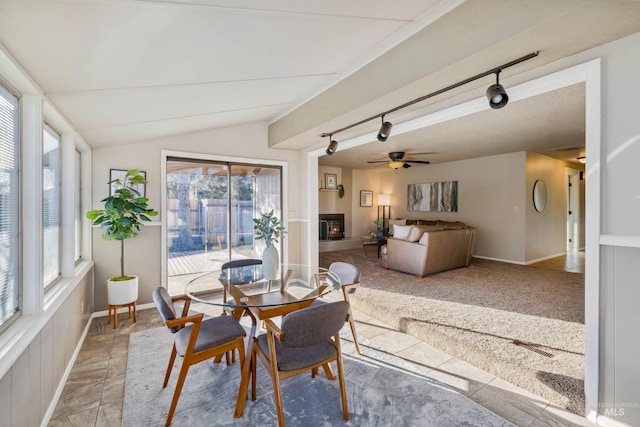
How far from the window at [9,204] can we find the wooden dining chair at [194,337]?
707mm

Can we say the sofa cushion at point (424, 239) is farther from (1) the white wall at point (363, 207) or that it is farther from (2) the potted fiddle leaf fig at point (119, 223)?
(2) the potted fiddle leaf fig at point (119, 223)

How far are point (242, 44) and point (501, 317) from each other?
3.54m

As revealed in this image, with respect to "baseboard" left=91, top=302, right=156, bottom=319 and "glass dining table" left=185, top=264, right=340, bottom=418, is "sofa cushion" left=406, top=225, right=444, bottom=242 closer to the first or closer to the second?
"glass dining table" left=185, top=264, right=340, bottom=418

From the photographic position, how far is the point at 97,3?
111 cm

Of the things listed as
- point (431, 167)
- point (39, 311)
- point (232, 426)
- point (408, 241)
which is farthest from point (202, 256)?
point (431, 167)

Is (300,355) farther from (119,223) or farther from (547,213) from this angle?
(547,213)

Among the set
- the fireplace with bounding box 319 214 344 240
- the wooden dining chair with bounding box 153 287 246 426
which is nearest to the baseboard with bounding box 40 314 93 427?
Result: the wooden dining chair with bounding box 153 287 246 426

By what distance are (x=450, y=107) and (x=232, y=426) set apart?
10.3 feet

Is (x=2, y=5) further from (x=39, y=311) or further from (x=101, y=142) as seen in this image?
(x=101, y=142)

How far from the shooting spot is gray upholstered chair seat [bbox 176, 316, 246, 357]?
1.90 metres

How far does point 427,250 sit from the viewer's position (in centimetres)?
459

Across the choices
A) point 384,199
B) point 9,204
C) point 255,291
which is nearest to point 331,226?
point 384,199

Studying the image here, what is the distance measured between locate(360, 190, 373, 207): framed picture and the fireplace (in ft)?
2.96

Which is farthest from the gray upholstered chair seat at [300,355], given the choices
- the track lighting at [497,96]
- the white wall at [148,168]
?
the white wall at [148,168]
